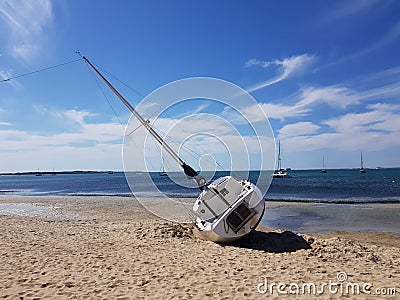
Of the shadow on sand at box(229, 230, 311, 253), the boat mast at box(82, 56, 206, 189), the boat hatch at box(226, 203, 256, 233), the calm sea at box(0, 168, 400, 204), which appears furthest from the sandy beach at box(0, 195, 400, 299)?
the calm sea at box(0, 168, 400, 204)

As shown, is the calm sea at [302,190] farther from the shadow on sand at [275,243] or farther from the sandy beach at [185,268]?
the sandy beach at [185,268]

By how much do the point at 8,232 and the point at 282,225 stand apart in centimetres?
1446

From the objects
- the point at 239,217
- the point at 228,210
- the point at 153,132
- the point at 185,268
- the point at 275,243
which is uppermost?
the point at 153,132

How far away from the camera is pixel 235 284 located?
729 centimetres

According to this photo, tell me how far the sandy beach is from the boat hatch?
2.53ft

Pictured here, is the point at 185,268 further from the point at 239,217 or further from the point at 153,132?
the point at 153,132

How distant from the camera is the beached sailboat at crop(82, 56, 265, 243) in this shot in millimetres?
12492

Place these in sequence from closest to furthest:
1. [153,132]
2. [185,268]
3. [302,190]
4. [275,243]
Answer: [185,268], [275,243], [153,132], [302,190]

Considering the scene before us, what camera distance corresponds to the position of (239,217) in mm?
12906

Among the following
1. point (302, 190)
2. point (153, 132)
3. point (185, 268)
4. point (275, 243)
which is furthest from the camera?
point (302, 190)

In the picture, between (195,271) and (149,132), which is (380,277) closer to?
(195,271)

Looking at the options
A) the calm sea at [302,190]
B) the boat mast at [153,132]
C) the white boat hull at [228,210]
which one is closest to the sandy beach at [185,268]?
the white boat hull at [228,210]

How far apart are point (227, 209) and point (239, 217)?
0.58 meters

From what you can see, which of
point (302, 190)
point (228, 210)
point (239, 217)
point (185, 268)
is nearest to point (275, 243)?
point (239, 217)
